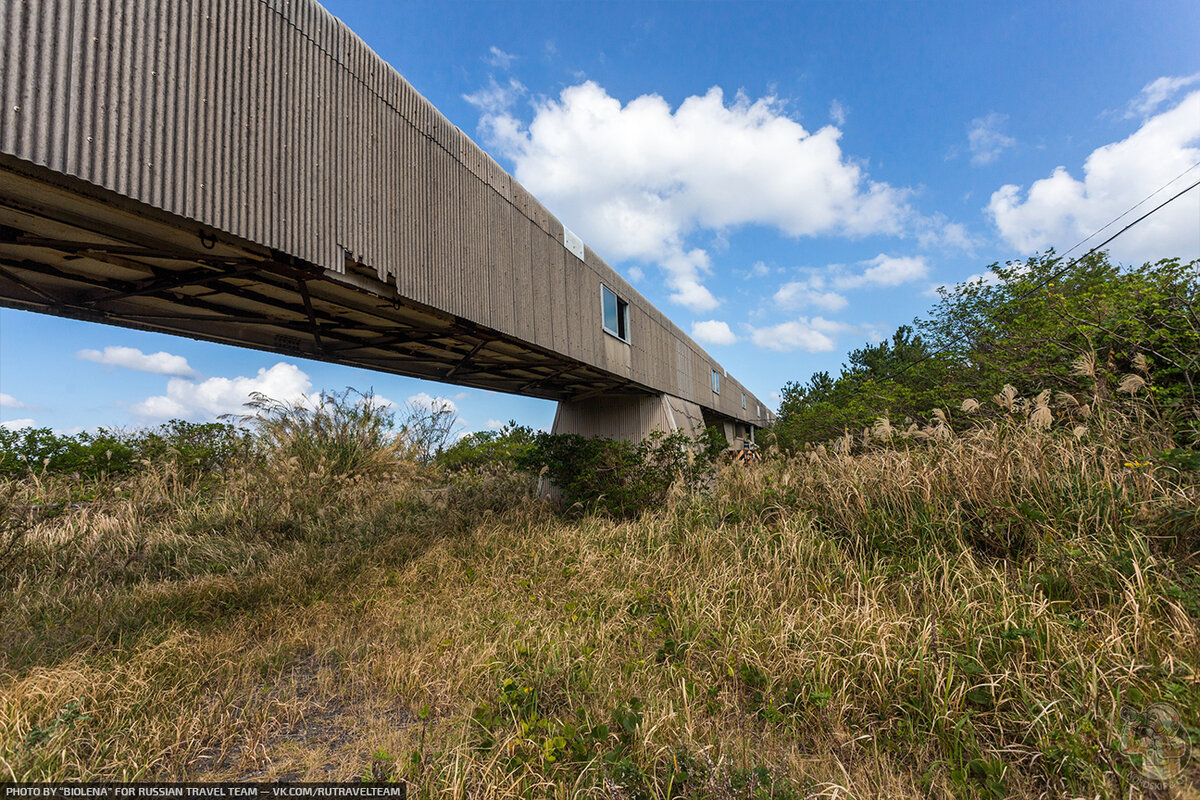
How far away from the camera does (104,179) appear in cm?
271

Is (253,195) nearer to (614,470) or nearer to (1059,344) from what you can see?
(614,470)

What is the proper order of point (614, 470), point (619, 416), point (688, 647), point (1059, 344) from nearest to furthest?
point (688, 647) < point (1059, 344) < point (614, 470) < point (619, 416)

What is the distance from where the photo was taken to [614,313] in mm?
9836

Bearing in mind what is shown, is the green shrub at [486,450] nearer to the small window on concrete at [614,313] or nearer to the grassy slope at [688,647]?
the small window on concrete at [614,313]

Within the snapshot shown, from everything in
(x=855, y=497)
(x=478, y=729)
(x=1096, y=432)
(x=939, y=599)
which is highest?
(x=1096, y=432)

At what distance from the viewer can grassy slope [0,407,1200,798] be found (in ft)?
7.72

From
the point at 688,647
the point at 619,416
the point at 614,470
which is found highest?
the point at 619,416

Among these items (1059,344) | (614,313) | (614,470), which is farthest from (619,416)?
(1059,344)

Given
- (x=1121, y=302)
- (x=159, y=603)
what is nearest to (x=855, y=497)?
(x=1121, y=302)

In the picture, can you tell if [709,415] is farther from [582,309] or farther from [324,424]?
[324,424]

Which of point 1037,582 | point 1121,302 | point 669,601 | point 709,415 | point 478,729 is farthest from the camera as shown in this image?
point 709,415

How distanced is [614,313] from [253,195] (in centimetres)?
695

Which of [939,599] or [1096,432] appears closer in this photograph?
[939,599]

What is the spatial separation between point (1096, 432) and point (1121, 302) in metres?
3.50
